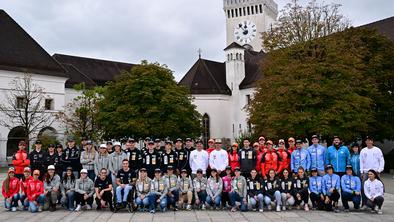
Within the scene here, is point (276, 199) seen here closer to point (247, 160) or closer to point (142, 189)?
point (247, 160)

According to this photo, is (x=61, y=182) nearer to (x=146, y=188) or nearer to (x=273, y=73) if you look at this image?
(x=146, y=188)

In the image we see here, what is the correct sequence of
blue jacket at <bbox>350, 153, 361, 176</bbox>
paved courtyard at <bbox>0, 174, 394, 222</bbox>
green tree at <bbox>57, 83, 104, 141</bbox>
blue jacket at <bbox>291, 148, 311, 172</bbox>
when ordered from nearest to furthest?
paved courtyard at <bbox>0, 174, 394, 222</bbox>, blue jacket at <bbox>350, 153, 361, 176</bbox>, blue jacket at <bbox>291, 148, 311, 172</bbox>, green tree at <bbox>57, 83, 104, 141</bbox>

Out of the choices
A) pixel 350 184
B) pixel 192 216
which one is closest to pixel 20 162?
pixel 192 216

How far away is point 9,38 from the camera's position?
41812 millimetres

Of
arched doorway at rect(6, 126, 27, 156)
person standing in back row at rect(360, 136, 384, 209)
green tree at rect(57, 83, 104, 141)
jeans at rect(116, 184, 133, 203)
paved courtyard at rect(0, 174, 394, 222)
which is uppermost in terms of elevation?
green tree at rect(57, 83, 104, 141)

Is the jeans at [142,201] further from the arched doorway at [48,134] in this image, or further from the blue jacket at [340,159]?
the arched doorway at [48,134]

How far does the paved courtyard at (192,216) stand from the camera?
1087 centimetres

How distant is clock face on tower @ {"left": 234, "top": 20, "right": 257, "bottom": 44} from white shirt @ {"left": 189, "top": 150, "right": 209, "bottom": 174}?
61676 millimetres

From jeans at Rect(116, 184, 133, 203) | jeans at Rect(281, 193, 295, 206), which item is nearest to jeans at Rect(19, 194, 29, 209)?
jeans at Rect(116, 184, 133, 203)

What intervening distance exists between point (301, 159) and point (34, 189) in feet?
25.6

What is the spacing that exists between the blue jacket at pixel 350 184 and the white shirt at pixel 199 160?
4.00m

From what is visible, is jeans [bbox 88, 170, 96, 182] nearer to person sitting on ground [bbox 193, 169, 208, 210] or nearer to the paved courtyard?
the paved courtyard

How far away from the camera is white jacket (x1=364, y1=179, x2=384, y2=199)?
472 inches

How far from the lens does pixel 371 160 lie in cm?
1268
